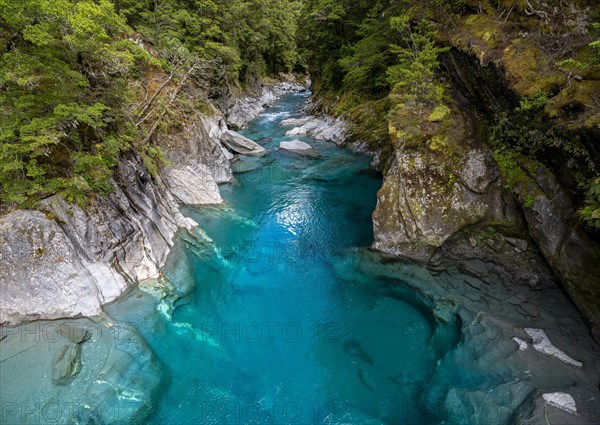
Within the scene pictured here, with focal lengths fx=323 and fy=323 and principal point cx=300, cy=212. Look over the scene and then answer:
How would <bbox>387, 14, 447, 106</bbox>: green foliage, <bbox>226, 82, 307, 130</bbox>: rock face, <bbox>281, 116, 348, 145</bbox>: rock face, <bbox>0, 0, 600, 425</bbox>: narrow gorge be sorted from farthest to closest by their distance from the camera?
<bbox>226, 82, 307, 130</bbox>: rock face → <bbox>281, 116, 348, 145</bbox>: rock face → <bbox>387, 14, 447, 106</bbox>: green foliage → <bbox>0, 0, 600, 425</bbox>: narrow gorge

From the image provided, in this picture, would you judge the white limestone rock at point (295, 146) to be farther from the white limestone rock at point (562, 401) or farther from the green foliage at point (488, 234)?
the white limestone rock at point (562, 401)

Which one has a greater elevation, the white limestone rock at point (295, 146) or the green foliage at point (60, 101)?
the green foliage at point (60, 101)

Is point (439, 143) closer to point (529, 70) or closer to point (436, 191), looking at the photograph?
point (436, 191)

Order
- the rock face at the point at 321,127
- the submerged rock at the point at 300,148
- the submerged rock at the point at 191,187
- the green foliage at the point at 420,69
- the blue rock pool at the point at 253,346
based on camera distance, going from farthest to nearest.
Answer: the rock face at the point at 321,127 < the submerged rock at the point at 300,148 < the submerged rock at the point at 191,187 < the green foliage at the point at 420,69 < the blue rock pool at the point at 253,346

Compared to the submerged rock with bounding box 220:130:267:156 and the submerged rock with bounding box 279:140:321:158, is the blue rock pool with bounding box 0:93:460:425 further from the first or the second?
the submerged rock with bounding box 279:140:321:158

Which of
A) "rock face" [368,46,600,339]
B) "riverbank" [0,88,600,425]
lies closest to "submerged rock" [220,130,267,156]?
"riverbank" [0,88,600,425]

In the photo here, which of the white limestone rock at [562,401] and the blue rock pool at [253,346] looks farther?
the blue rock pool at [253,346]

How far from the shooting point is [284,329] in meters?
8.86

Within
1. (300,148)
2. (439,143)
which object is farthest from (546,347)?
(300,148)

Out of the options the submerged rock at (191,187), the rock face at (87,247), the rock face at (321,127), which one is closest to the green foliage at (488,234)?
the rock face at (87,247)

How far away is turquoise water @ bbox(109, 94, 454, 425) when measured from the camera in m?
7.01

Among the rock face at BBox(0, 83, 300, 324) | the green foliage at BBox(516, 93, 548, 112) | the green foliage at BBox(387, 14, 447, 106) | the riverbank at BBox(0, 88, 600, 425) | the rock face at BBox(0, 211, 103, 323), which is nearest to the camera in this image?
the riverbank at BBox(0, 88, 600, 425)

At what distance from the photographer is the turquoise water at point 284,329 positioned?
7012mm

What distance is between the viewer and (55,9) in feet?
24.2
